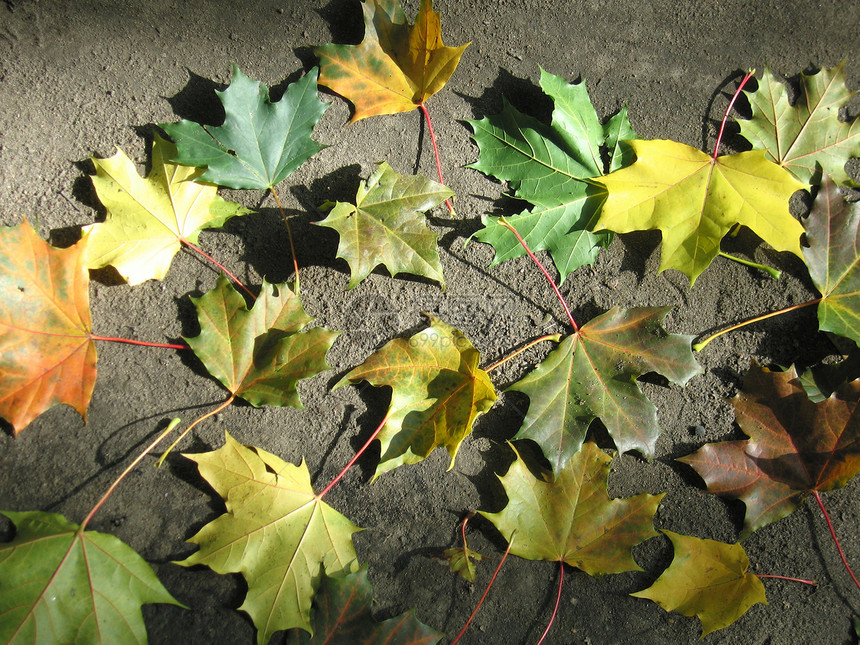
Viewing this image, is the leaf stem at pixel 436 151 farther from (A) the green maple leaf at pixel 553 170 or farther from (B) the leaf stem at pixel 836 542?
(B) the leaf stem at pixel 836 542

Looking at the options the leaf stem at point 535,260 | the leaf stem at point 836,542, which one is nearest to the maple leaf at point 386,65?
the leaf stem at point 535,260

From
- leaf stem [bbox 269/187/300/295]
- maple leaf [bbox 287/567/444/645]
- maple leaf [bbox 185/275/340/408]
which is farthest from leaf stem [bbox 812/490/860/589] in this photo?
leaf stem [bbox 269/187/300/295]

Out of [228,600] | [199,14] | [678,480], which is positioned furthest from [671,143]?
[228,600]

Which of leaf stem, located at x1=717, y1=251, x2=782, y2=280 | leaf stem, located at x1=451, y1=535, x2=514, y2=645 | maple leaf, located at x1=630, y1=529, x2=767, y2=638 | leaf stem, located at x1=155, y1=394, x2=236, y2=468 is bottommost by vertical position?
leaf stem, located at x1=451, y1=535, x2=514, y2=645

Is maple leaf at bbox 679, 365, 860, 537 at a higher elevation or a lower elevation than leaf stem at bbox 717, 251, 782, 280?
lower

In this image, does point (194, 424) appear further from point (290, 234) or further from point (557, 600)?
point (557, 600)

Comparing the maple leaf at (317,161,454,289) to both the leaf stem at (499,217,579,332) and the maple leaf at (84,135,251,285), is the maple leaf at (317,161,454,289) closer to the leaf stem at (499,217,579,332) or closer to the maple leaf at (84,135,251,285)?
the leaf stem at (499,217,579,332)
